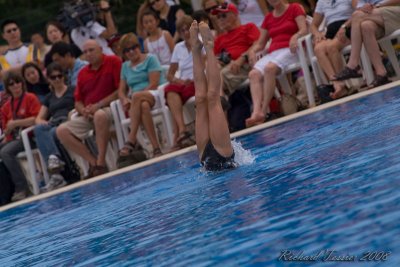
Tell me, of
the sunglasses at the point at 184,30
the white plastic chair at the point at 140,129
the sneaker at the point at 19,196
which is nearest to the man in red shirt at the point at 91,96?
the white plastic chair at the point at 140,129

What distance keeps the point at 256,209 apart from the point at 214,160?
2424 millimetres

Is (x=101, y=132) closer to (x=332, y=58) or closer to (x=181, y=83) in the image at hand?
(x=181, y=83)

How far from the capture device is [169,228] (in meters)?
5.44

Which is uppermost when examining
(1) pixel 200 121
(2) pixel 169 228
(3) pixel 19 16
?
(3) pixel 19 16

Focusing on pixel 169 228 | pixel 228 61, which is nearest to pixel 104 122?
pixel 228 61

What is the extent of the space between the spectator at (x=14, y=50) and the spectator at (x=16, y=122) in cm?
107

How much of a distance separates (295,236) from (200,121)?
3.27 m

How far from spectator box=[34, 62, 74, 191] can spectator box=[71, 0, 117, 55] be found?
3.21 feet

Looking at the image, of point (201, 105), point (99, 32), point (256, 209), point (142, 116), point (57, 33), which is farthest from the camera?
point (57, 33)

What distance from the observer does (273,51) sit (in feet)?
36.3

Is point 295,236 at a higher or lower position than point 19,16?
lower

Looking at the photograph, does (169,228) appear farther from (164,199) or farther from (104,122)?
(104,122)

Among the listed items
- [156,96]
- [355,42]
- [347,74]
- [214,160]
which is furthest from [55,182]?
[214,160]

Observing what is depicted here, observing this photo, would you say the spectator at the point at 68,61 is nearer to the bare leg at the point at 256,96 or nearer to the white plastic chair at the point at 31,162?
the white plastic chair at the point at 31,162
